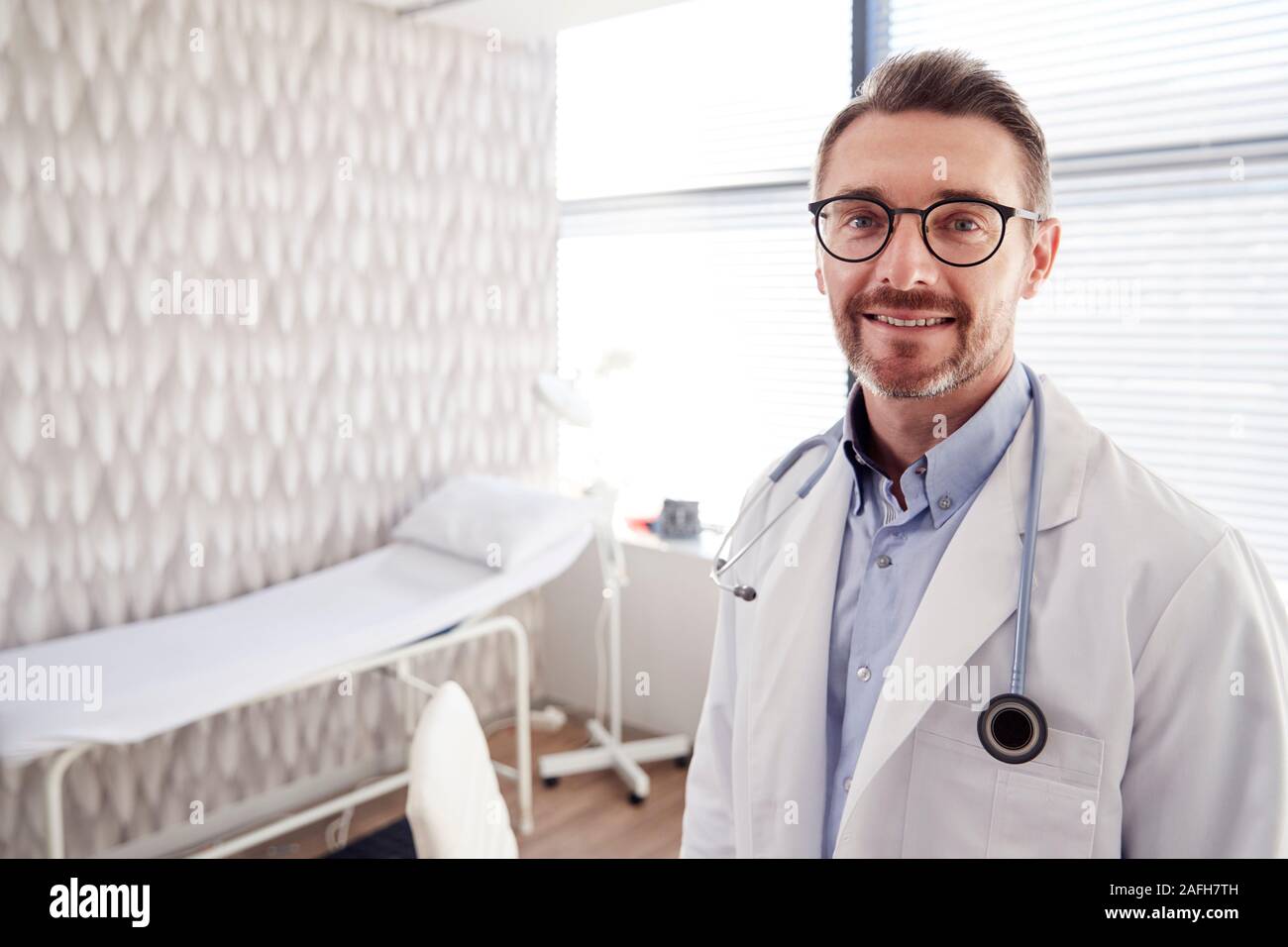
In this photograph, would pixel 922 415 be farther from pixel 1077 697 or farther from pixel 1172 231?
pixel 1172 231

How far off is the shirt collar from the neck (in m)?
0.02

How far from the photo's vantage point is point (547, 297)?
3986mm

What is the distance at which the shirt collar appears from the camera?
1.15 metres

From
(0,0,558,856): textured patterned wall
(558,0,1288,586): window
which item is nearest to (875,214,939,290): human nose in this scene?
(558,0,1288,586): window

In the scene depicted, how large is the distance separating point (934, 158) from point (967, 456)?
14.3 inches

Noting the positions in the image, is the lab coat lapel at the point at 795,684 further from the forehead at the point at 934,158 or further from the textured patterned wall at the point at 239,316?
the textured patterned wall at the point at 239,316

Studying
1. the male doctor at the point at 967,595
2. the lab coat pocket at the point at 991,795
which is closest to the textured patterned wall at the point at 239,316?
the male doctor at the point at 967,595

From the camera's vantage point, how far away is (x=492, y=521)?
10.3 ft

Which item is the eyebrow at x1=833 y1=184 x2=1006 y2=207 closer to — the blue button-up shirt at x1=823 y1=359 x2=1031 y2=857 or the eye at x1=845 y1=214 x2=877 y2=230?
the eye at x1=845 y1=214 x2=877 y2=230

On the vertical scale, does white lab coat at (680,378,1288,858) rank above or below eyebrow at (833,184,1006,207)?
below

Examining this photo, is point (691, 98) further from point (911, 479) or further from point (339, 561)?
point (911, 479)

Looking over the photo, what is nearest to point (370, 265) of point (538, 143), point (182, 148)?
point (182, 148)

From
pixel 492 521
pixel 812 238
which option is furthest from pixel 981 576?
pixel 492 521
